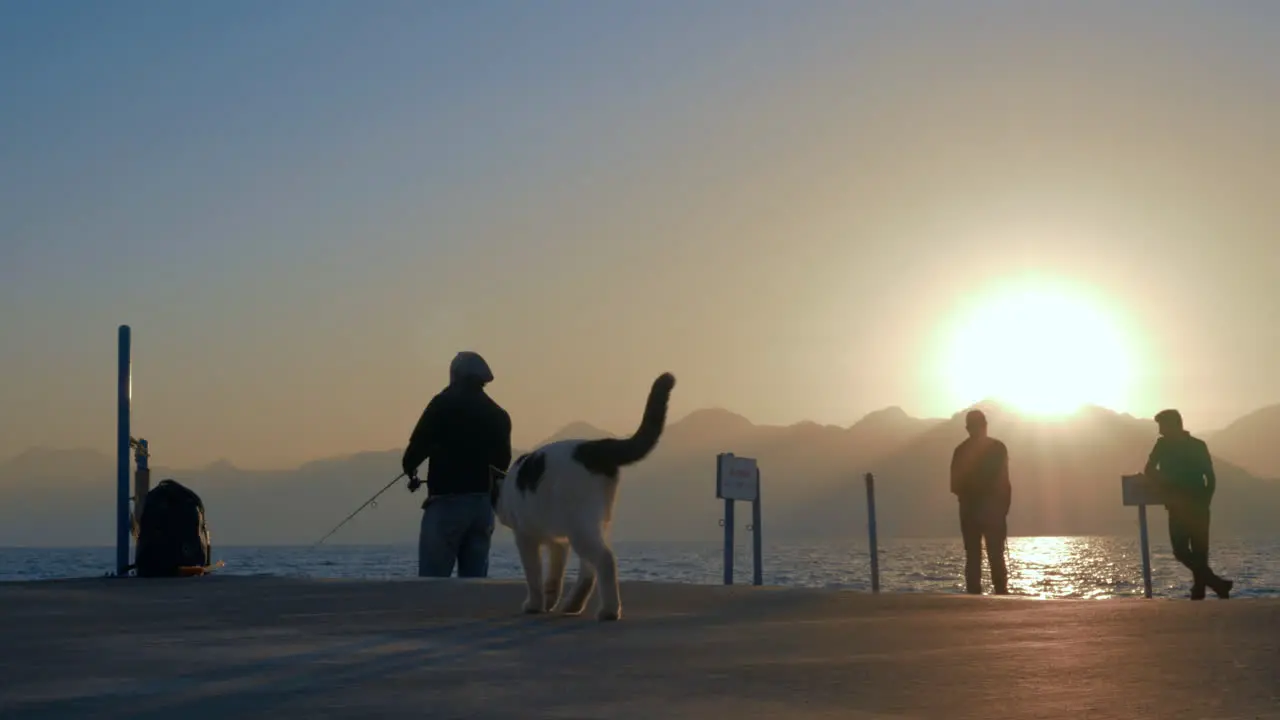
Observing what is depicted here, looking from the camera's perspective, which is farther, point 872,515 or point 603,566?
point 872,515

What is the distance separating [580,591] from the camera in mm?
8086

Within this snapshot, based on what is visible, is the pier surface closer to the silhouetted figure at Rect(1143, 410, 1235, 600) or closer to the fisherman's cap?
the fisherman's cap

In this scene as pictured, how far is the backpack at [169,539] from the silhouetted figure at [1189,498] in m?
9.21

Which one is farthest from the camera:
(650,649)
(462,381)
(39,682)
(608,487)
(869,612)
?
(462,381)

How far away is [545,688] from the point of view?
16.7 feet

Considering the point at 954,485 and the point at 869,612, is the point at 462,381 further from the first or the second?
the point at 954,485

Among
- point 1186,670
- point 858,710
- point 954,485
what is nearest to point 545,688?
point 858,710

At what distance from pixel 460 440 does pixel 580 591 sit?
4150mm

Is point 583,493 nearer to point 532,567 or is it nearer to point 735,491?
point 532,567

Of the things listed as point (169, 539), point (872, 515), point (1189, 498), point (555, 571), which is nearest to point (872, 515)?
point (872, 515)

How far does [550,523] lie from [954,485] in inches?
349

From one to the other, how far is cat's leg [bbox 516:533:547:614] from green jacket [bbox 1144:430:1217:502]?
8334 millimetres

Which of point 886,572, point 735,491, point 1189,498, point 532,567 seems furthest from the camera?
point 886,572

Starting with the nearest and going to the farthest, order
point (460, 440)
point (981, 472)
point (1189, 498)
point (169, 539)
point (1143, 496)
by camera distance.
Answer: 1. point (460, 440)
2. point (169, 539)
3. point (1189, 498)
4. point (981, 472)
5. point (1143, 496)
